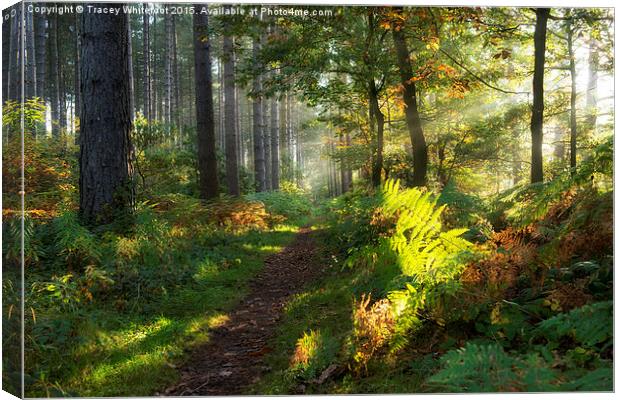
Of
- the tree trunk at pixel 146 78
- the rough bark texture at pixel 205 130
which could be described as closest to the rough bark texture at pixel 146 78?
the tree trunk at pixel 146 78

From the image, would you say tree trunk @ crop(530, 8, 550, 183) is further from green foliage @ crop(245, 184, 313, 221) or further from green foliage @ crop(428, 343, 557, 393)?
green foliage @ crop(245, 184, 313, 221)

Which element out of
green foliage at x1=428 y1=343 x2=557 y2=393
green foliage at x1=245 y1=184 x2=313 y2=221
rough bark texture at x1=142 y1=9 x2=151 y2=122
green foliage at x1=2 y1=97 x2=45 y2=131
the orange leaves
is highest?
rough bark texture at x1=142 y1=9 x2=151 y2=122

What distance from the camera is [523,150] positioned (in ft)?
17.8

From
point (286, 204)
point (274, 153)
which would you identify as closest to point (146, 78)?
point (274, 153)

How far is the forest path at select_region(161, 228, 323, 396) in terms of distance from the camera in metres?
3.24

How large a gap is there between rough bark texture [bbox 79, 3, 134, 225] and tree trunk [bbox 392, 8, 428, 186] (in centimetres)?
356

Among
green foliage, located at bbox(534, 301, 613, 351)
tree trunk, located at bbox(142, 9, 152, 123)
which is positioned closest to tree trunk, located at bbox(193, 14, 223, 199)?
tree trunk, located at bbox(142, 9, 152, 123)

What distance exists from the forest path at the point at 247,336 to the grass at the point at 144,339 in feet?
0.42

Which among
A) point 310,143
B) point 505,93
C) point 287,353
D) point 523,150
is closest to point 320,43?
point 505,93

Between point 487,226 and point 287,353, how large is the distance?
210 cm

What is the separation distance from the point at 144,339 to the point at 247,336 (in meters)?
0.90

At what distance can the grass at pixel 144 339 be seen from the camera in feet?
10.3

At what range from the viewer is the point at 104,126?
6.09 meters

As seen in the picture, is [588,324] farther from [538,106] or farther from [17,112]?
[17,112]
